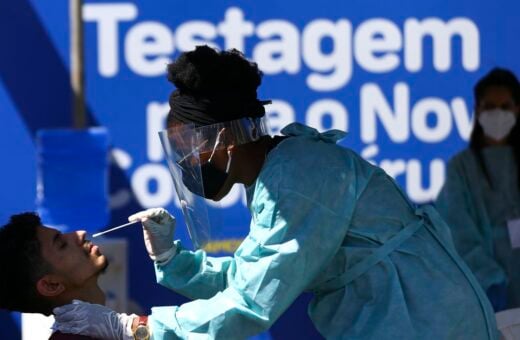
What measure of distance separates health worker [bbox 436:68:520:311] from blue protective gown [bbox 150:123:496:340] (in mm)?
1842

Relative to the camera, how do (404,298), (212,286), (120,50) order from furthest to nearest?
(120,50), (212,286), (404,298)

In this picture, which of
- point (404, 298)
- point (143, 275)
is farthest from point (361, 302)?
point (143, 275)

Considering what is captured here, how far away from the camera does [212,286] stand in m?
2.93

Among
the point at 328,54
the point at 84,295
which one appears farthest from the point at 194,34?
the point at 84,295

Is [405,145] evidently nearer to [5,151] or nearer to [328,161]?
[5,151]

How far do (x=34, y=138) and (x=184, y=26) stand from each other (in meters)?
0.85

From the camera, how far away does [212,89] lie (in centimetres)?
262

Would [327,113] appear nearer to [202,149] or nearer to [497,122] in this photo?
[497,122]

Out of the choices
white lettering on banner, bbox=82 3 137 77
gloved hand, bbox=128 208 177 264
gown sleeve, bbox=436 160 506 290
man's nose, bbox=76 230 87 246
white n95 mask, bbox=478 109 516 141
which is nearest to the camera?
gloved hand, bbox=128 208 177 264

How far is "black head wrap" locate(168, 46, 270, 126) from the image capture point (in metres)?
2.62

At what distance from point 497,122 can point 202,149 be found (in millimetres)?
2299

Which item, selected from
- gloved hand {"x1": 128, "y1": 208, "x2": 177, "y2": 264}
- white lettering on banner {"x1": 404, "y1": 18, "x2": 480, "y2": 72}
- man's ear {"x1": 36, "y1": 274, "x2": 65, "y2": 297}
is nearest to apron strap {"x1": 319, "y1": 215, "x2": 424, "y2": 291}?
gloved hand {"x1": 128, "y1": 208, "x2": 177, "y2": 264}

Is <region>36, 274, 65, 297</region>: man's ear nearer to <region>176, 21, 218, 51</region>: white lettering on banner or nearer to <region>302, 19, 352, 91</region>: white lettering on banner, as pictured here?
<region>176, 21, 218, 51</region>: white lettering on banner

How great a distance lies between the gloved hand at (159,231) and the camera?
2.81 meters
